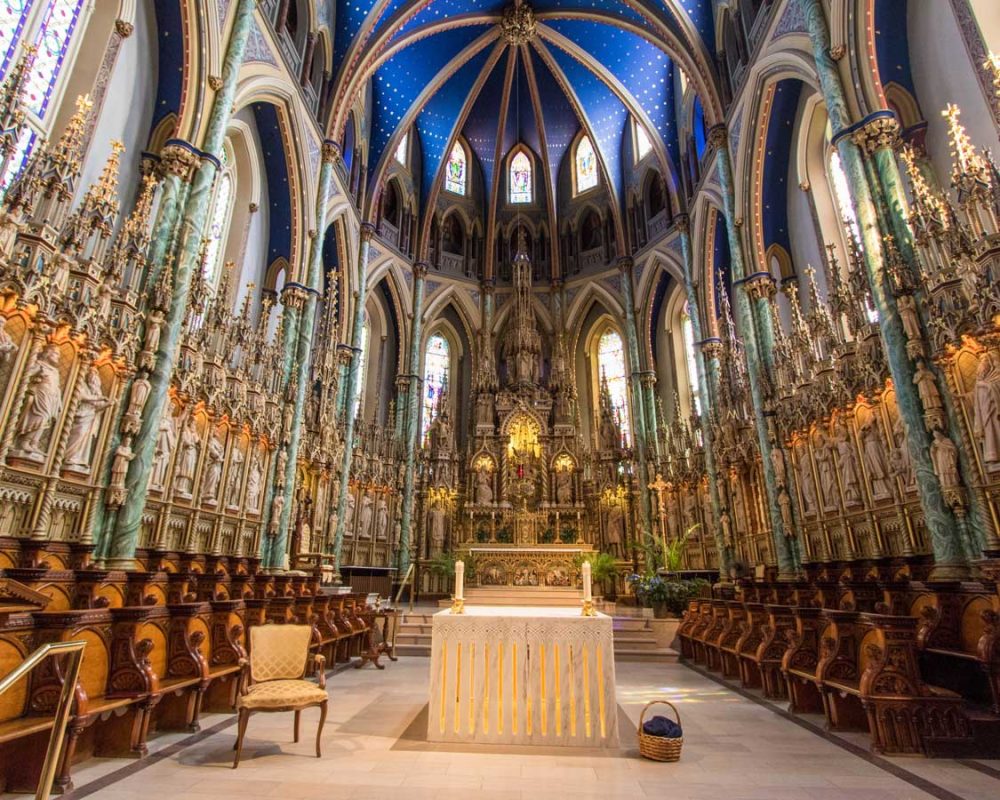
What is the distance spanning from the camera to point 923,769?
471cm

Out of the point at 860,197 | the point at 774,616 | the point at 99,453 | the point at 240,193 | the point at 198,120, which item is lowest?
the point at 774,616

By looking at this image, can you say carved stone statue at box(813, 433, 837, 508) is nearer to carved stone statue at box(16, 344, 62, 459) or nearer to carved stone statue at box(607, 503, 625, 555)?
carved stone statue at box(607, 503, 625, 555)

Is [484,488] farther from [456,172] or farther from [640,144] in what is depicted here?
[640,144]

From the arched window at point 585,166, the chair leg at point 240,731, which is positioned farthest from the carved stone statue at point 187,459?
the arched window at point 585,166

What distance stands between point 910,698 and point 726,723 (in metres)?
1.95

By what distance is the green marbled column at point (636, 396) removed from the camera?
850 inches

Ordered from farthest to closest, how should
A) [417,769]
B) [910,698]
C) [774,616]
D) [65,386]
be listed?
[65,386], [774,616], [910,698], [417,769]

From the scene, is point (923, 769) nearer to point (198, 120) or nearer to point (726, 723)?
point (726, 723)

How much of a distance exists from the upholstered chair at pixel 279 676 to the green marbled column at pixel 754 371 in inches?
459

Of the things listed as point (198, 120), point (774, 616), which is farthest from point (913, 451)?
point (198, 120)

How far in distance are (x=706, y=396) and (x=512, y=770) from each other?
1682 centimetres

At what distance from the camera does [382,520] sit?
69.8 ft

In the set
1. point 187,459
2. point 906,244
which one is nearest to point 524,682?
point 187,459

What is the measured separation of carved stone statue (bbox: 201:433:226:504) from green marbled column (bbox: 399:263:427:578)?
9.81 m
